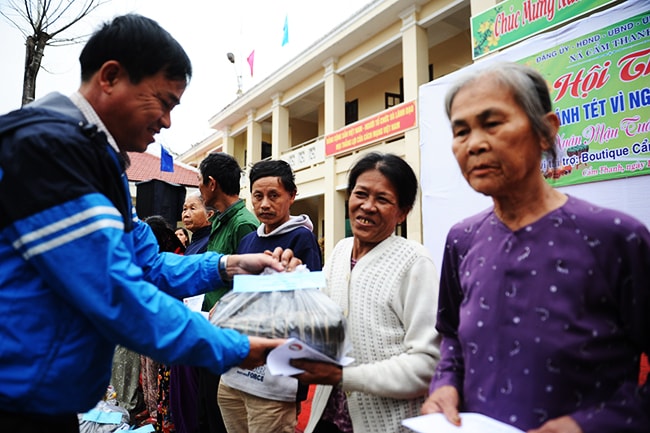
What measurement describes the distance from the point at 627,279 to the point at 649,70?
2902mm

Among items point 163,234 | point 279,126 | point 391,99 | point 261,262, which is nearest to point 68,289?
point 261,262

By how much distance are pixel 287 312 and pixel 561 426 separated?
77cm

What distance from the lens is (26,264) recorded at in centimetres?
100

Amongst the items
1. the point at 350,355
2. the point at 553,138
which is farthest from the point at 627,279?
the point at 350,355

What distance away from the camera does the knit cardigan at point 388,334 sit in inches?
50.1

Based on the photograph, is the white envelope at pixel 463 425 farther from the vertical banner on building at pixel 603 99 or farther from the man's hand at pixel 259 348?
the vertical banner on building at pixel 603 99

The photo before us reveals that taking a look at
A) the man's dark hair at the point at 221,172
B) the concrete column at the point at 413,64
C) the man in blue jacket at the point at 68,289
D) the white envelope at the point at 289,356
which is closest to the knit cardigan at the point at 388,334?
the white envelope at the point at 289,356

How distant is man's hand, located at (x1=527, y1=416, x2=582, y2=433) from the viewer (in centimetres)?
80

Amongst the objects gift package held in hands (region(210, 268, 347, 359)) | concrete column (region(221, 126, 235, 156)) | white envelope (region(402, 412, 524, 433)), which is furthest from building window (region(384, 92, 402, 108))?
white envelope (region(402, 412, 524, 433))

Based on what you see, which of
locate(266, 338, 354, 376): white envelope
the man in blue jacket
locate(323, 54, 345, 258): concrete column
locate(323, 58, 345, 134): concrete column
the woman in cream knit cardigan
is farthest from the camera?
locate(323, 58, 345, 134): concrete column

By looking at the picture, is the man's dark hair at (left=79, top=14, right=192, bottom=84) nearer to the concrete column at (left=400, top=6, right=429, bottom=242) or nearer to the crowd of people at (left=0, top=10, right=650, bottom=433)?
the crowd of people at (left=0, top=10, right=650, bottom=433)

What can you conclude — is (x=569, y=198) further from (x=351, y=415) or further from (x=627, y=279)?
(x=351, y=415)

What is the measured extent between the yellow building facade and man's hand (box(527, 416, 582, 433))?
6.30m

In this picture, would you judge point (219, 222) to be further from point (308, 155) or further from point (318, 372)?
point (308, 155)
